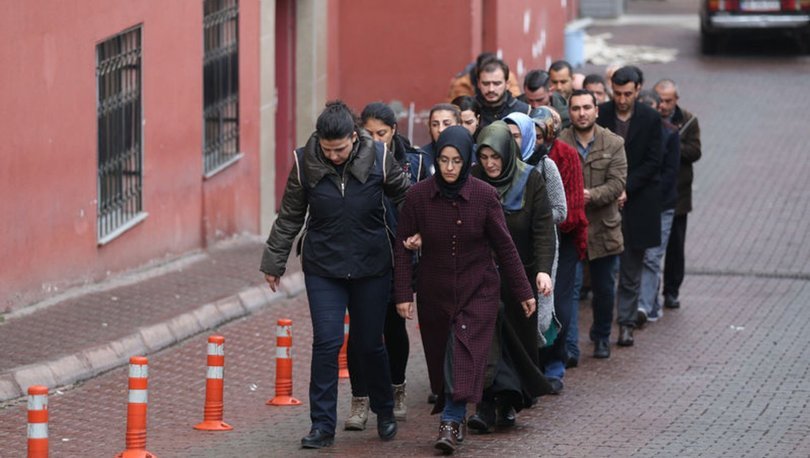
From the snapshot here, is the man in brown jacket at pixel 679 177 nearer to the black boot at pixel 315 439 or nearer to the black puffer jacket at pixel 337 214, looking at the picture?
the black puffer jacket at pixel 337 214

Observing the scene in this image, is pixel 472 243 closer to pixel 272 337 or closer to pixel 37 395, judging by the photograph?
pixel 37 395

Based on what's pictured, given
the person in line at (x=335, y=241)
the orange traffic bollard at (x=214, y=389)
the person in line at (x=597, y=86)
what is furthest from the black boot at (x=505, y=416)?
the person in line at (x=597, y=86)

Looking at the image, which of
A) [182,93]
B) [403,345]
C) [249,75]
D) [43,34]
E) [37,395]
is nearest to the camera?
[37,395]

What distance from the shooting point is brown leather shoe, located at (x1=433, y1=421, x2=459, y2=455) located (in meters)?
9.09

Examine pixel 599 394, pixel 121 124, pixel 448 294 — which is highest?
pixel 121 124

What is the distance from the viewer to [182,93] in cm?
1578

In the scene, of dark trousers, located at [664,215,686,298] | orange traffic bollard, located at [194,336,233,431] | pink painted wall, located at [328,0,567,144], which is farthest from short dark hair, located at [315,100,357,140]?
pink painted wall, located at [328,0,567,144]

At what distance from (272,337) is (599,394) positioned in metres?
2.97

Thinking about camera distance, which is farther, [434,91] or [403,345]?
[434,91]

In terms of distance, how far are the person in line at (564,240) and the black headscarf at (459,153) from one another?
176cm

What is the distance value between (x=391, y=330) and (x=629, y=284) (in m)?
3.38

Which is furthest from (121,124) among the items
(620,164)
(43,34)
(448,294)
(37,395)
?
(37,395)

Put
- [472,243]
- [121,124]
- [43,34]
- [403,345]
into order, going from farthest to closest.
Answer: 1. [121,124]
2. [43,34]
3. [403,345]
4. [472,243]

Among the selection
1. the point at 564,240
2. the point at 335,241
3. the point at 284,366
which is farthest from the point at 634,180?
the point at 335,241
